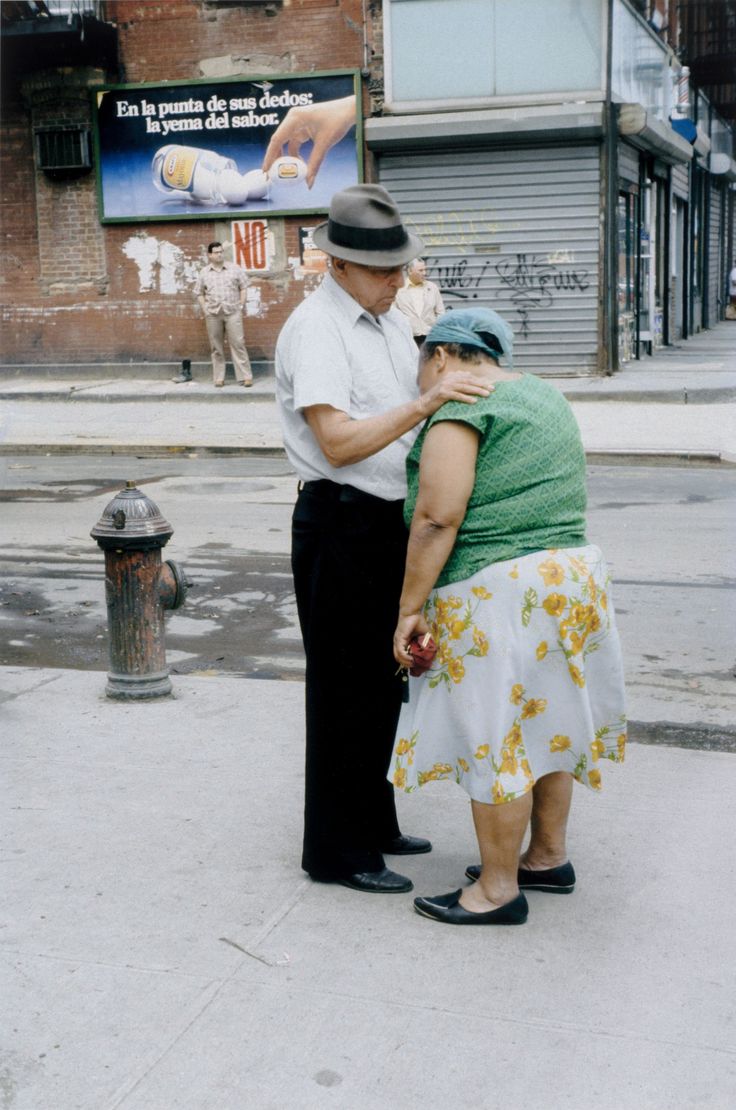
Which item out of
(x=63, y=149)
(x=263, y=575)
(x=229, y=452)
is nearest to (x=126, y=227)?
Result: (x=63, y=149)

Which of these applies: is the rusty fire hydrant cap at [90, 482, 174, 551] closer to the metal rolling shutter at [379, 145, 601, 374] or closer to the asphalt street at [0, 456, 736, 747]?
the asphalt street at [0, 456, 736, 747]

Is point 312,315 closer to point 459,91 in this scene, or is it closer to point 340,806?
point 340,806

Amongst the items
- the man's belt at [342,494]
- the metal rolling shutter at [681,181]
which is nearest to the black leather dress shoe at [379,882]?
the man's belt at [342,494]

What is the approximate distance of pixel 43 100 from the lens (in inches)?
797

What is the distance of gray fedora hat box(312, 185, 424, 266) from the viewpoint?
3.68 meters

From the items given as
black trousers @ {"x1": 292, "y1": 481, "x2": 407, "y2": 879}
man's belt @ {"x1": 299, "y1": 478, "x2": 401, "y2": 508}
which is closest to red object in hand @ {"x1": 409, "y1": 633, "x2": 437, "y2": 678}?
black trousers @ {"x1": 292, "y1": 481, "x2": 407, "y2": 879}

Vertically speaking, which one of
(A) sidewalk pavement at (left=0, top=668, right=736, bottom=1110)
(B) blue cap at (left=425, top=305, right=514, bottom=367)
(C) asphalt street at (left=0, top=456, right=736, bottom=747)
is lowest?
(A) sidewalk pavement at (left=0, top=668, right=736, bottom=1110)

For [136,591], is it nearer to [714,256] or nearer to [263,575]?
[263,575]

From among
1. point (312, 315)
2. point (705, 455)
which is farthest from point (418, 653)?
point (705, 455)

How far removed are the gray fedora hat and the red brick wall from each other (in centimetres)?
1634

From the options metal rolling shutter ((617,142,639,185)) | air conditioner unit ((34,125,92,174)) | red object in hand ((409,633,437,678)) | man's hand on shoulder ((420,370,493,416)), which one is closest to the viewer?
man's hand on shoulder ((420,370,493,416))

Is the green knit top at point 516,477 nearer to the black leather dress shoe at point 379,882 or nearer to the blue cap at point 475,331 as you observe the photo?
the blue cap at point 475,331

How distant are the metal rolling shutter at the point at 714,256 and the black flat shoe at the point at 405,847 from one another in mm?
30476

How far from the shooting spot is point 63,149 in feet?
66.2
